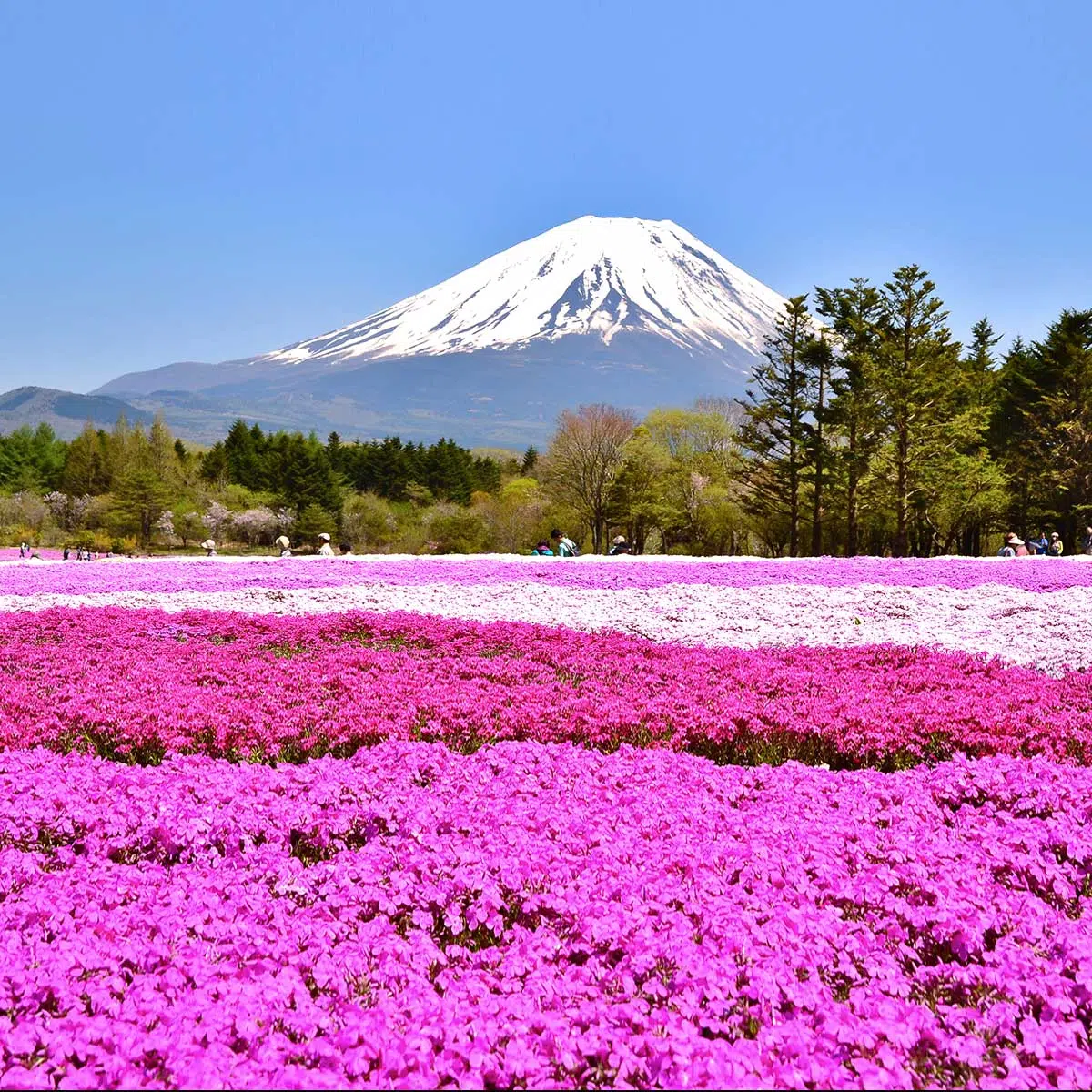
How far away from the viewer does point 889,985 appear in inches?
161

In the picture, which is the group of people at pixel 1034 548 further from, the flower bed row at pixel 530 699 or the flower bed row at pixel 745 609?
the flower bed row at pixel 530 699

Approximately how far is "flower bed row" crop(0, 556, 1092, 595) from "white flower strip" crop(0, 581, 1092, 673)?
1.43m

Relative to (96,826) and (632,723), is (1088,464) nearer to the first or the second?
(632,723)

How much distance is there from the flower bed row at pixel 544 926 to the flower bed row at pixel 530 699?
3.47 feet

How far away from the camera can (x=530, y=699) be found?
9477 millimetres

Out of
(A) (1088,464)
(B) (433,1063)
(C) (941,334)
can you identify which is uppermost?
(C) (941,334)

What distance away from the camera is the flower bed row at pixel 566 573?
71.3 ft

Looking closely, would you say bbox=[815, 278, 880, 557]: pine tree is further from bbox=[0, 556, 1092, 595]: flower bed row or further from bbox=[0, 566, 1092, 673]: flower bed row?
bbox=[0, 566, 1092, 673]: flower bed row

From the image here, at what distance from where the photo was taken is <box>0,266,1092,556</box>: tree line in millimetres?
44281

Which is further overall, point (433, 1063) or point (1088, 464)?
point (1088, 464)

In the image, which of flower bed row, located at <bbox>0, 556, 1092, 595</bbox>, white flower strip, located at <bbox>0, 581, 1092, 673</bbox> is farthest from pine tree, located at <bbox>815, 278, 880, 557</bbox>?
white flower strip, located at <bbox>0, 581, 1092, 673</bbox>

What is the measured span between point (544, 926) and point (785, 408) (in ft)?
150

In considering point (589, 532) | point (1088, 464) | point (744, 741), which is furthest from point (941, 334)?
point (744, 741)

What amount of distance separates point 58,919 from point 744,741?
18.8ft
